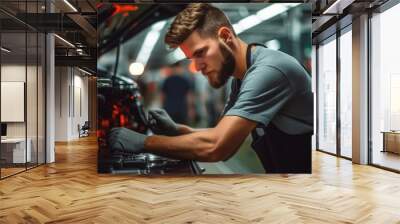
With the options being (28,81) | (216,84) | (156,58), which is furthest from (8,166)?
(216,84)

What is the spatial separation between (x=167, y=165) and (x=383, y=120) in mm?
4527

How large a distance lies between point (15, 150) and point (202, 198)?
14.5 feet

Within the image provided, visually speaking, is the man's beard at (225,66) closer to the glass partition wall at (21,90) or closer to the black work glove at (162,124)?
the black work glove at (162,124)

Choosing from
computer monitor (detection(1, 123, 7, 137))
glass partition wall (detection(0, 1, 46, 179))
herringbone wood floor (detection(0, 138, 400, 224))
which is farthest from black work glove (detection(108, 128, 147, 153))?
computer monitor (detection(1, 123, 7, 137))

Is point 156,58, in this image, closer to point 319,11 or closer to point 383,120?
point 319,11

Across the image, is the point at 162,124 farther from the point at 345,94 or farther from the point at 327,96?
the point at 327,96

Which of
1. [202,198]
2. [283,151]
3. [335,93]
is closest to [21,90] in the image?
[202,198]

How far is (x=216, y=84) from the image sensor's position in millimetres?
6629

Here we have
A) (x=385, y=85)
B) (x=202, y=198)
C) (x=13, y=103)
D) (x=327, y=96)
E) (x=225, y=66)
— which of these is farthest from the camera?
(x=327, y=96)

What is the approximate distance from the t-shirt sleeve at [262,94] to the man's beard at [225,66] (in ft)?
1.01

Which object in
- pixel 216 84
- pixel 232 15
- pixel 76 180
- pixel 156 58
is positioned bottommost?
pixel 76 180

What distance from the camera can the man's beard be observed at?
258 inches

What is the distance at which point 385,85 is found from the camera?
7828mm

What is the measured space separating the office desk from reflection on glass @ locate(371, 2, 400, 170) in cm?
720
